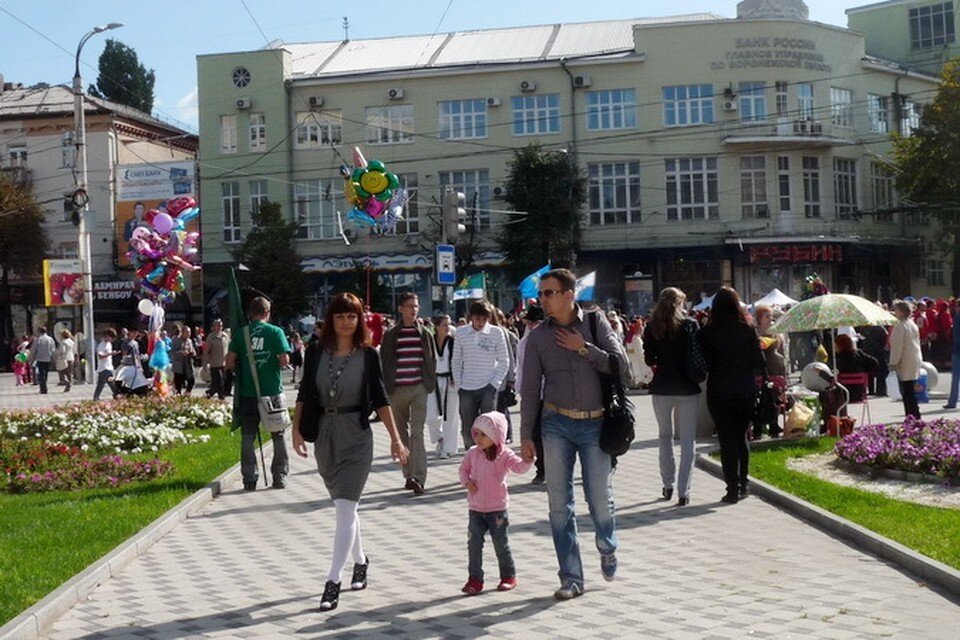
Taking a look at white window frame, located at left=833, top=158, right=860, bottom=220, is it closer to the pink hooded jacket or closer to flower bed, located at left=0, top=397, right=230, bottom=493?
flower bed, located at left=0, top=397, right=230, bottom=493

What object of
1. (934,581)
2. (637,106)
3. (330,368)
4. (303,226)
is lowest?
(934,581)

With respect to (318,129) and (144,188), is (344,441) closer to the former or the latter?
(318,129)

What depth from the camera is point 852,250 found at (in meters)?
55.8

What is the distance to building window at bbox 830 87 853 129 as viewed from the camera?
57094mm

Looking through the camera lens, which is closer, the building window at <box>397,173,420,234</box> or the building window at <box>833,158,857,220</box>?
the building window at <box>833,158,857,220</box>

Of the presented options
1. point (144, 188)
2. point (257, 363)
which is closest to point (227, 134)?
point (144, 188)

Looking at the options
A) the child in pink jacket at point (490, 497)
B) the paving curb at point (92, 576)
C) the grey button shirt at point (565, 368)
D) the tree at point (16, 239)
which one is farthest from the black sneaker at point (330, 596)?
the tree at point (16, 239)

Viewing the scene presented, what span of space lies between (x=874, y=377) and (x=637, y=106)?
3024 cm

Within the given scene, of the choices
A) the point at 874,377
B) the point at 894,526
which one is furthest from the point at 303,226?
the point at 894,526

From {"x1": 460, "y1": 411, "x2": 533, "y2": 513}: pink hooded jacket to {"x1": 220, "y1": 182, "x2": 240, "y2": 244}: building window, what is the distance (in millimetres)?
52250

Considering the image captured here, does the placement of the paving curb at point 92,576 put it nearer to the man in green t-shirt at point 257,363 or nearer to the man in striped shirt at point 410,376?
the man in green t-shirt at point 257,363

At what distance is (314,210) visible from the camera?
194ft

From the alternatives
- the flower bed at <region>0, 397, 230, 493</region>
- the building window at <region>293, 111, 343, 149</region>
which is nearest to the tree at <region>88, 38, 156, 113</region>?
the building window at <region>293, 111, 343, 149</region>

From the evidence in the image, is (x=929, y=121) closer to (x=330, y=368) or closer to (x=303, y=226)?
(x=303, y=226)
